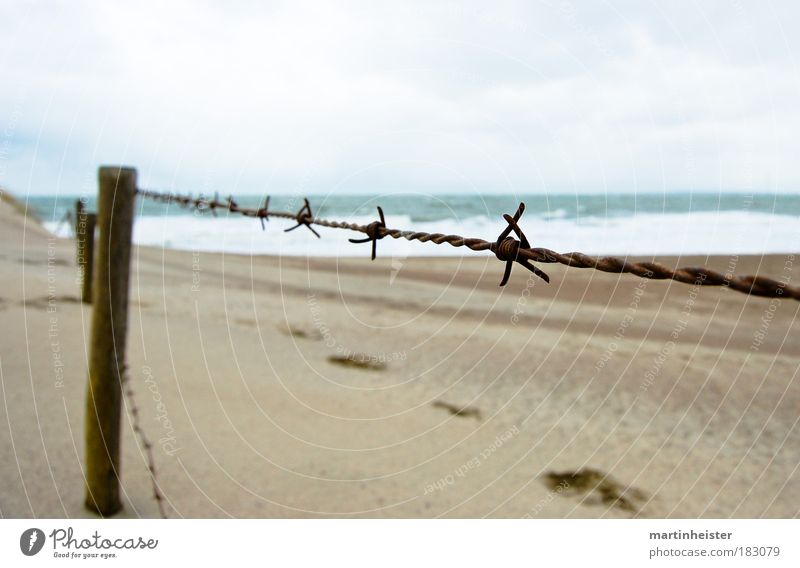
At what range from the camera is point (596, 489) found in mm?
2674

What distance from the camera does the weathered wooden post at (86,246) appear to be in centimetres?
476

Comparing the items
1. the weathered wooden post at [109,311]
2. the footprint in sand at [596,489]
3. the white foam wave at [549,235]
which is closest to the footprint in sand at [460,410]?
the footprint in sand at [596,489]

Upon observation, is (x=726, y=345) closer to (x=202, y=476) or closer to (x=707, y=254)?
(x=202, y=476)

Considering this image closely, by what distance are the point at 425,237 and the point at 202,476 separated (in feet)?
6.39

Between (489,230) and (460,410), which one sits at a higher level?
(489,230)

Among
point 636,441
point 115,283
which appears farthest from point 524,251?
point 636,441

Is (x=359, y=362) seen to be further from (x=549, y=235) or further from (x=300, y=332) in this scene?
(x=549, y=235)

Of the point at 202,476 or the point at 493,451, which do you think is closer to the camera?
the point at 202,476

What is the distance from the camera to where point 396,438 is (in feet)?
10.1

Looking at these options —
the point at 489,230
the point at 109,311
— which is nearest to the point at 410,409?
the point at 109,311

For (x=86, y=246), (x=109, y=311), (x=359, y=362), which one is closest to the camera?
(x=109, y=311)

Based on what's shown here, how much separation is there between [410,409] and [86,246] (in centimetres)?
417

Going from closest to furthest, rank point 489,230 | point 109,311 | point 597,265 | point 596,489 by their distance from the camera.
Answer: point 597,265, point 109,311, point 596,489, point 489,230

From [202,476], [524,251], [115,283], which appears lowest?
[202,476]
